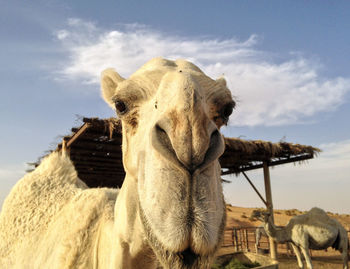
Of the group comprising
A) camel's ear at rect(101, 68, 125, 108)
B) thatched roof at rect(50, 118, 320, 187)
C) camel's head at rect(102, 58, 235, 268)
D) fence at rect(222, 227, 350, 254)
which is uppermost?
thatched roof at rect(50, 118, 320, 187)

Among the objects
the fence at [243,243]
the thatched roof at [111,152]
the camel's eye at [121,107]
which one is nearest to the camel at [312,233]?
the fence at [243,243]

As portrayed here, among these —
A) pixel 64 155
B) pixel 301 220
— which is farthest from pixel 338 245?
pixel 64 155

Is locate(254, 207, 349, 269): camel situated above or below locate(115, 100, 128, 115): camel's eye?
below

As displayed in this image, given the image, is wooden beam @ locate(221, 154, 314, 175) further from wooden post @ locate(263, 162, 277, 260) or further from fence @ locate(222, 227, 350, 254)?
fence @ locate(222, 227, 350, 254)

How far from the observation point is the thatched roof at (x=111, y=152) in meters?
6.38

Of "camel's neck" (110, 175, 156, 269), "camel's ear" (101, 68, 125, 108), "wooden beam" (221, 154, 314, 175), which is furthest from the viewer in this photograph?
"wooden beam" (221, 154, 314, 175)

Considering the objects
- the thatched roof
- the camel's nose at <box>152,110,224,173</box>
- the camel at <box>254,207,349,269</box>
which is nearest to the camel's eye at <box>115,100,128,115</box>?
→ the camel's nose at <box>152,110,224,173</box>

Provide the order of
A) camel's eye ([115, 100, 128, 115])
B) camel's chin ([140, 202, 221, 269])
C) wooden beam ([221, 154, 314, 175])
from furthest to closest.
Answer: wooden beam ([221, 154, 314, 175]) < camel's eye ([115, 100, 128, 115]) < camel's chin ([140, 202, 221, 269])

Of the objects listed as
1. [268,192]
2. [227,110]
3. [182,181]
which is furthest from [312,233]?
[182,181]

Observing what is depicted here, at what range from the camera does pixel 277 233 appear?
10539 millimetres

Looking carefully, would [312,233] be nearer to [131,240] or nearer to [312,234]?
[312,234]

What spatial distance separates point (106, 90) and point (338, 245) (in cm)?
1148

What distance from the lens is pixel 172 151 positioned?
1110 millimetres

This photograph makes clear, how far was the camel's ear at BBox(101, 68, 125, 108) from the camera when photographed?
202 centimetres
